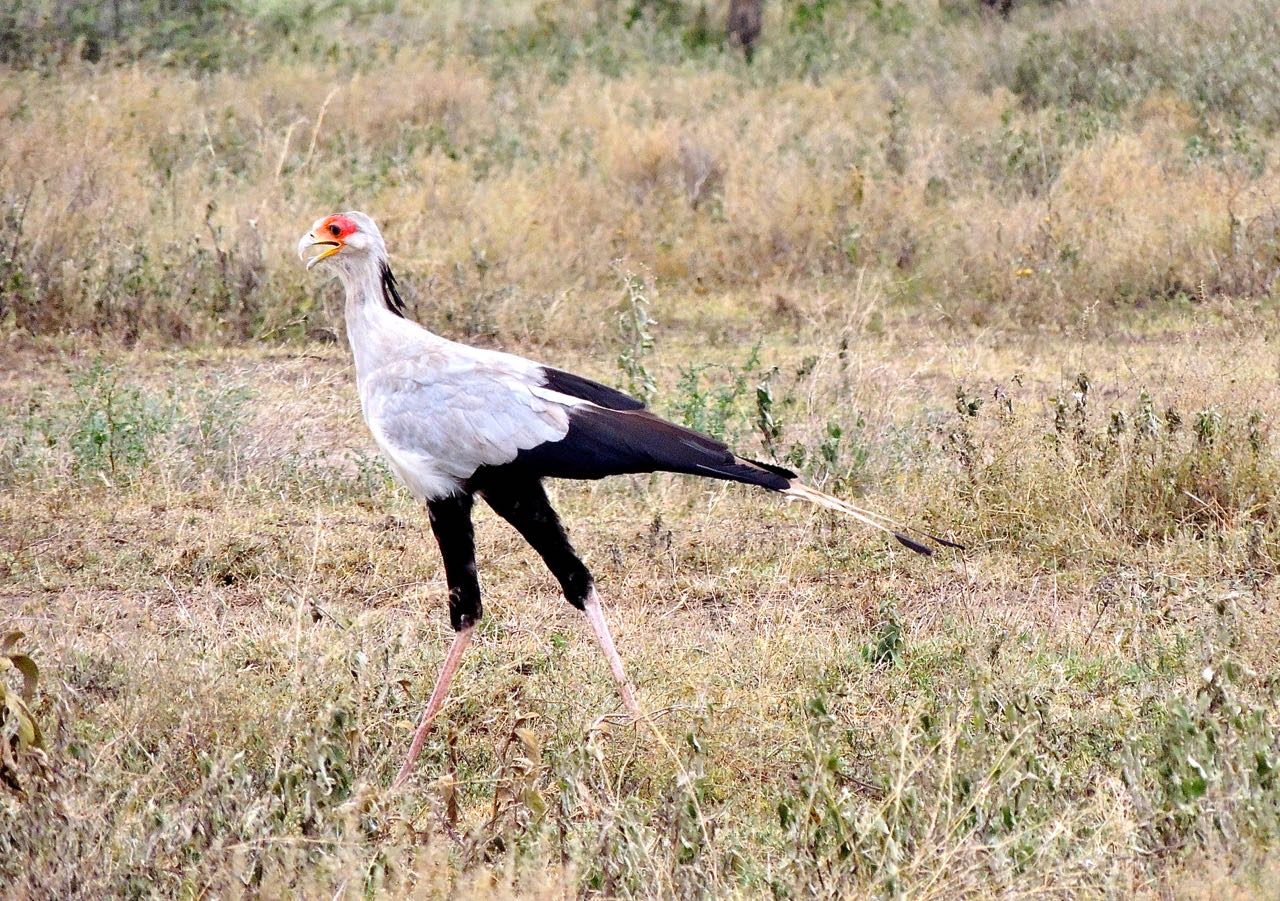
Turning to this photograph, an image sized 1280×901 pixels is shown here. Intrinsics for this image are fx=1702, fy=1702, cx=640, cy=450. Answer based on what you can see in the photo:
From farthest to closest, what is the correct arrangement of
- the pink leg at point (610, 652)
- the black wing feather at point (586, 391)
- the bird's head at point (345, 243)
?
the bird's head at point (345, 243), the black wing feather at point (586, 391), the pink leg at point (610, 652)

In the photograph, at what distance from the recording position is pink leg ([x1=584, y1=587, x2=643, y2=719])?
4477 mm

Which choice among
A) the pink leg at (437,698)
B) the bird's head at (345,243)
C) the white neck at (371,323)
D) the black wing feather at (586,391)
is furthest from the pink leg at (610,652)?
the bird's head at (345,243)

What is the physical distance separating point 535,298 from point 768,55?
22.5 feet

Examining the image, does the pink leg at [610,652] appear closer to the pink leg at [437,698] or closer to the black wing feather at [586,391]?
the pink leg at [437,698]

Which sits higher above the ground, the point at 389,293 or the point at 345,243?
the point at 345,243

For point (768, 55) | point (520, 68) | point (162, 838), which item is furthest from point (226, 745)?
point (768, 55)

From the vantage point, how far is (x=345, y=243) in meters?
4.75

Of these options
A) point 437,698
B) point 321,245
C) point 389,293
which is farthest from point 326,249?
point 437,698

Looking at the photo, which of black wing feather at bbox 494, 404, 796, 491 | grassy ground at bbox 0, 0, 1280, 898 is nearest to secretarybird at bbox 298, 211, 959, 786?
black wing feather at bbox 494, 404, 796, 491

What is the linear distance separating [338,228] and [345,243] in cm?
5

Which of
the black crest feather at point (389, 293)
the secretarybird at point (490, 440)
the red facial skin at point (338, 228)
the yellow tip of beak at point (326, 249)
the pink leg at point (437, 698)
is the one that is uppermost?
the red facial skin at point (338, 228)

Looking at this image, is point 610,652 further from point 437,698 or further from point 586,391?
point 586,391

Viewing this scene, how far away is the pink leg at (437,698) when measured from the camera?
4.22 metres

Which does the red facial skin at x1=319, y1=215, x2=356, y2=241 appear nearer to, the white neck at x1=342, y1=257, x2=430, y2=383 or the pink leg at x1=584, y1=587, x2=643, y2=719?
the white neck at x1=342, y1=257, x2=430, y2=383
